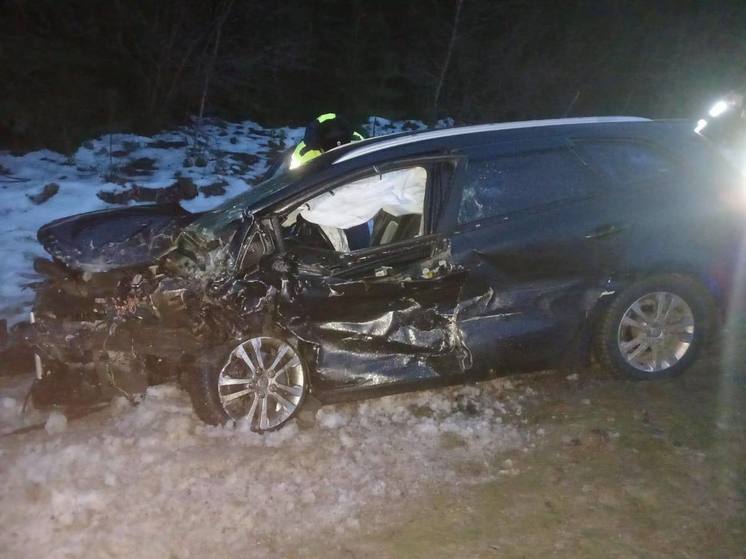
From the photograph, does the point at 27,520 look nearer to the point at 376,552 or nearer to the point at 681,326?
the point at 376,552

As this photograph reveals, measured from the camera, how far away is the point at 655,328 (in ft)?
13.8

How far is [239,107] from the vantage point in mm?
15875

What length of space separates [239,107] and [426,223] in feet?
42.9

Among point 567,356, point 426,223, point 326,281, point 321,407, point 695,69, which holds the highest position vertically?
point 695,69

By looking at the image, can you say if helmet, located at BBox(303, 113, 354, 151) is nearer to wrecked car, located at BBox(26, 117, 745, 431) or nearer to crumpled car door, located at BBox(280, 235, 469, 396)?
wrecked car, located at BBox(26, 117, 745, 431)

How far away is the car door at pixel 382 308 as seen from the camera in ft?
12.3

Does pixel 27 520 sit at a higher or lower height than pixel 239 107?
lower

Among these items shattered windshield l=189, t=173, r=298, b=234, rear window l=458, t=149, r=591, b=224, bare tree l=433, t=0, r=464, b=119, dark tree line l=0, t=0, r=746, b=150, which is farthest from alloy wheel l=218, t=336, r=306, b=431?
bare tree l=433, t=0, r=464, b=119

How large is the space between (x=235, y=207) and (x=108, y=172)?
22.8 ft

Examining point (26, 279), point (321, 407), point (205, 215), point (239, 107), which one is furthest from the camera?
point (239, 107)

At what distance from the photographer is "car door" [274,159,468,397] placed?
3.75 m

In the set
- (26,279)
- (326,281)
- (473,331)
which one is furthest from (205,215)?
(26,279)

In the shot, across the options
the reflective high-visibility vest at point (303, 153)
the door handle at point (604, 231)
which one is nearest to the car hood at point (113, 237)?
the reflective high-visibility vest at point (303, 153)

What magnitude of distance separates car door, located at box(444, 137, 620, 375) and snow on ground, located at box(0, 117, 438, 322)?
12.6 ft
